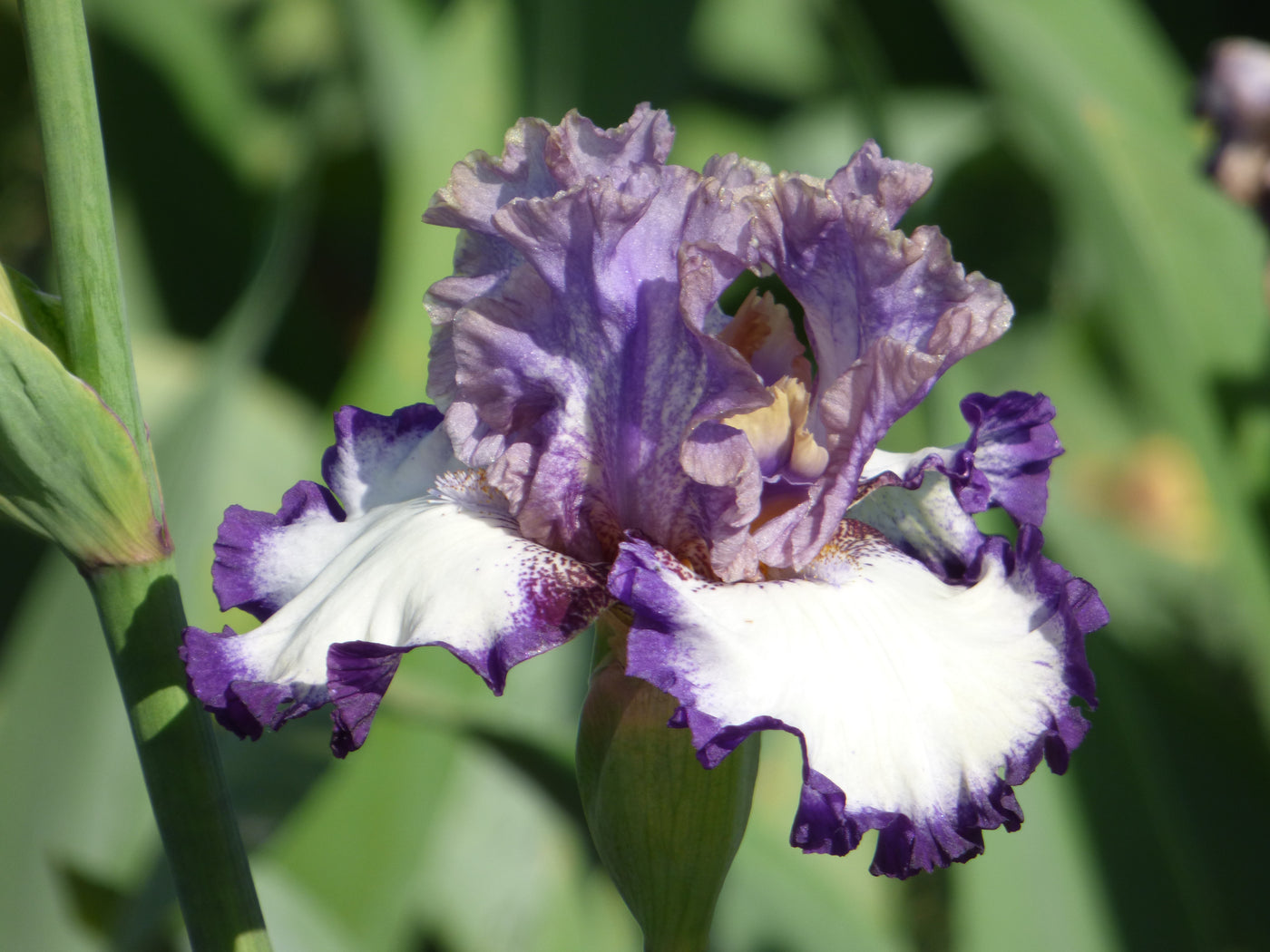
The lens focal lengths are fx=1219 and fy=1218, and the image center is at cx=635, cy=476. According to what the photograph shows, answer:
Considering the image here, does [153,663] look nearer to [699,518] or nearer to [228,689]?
[228,689]

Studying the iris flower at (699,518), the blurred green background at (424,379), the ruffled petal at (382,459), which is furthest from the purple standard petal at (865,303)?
the blurred green background at (424,379)

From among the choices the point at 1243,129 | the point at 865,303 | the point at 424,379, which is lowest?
the point at 424,379

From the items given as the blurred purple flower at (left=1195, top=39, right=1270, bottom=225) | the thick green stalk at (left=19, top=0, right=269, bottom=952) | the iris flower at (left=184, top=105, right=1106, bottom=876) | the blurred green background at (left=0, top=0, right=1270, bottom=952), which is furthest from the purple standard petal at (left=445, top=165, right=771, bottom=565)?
the blurred purple flower at (left=1195, top=39, right=1270, bottom=225)

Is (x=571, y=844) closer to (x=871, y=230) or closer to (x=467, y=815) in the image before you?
(x=467, y=815)

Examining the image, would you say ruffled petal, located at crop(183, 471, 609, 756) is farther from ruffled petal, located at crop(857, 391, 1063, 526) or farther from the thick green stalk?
ruffled petal, located at crop(857, 391, 1063, 526)

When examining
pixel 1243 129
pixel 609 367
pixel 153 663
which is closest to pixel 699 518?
pixel 609 367

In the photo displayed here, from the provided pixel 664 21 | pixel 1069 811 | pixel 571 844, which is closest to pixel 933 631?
pixel 1069 811

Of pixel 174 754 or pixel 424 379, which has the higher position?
Result: pixel 174 754

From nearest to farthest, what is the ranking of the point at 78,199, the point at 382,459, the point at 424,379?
the point at 78,199
the point at 382,459
the point at 424,379
